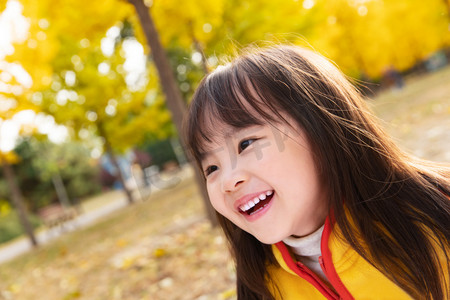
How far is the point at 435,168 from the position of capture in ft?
4.49

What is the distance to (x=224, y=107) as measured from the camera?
1194 millimetres

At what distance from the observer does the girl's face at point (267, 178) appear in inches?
43.3

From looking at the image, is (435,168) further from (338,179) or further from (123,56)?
(123,56)

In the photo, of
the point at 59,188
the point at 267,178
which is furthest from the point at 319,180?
the point at 59,188

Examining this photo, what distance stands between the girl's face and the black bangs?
0.03 metres

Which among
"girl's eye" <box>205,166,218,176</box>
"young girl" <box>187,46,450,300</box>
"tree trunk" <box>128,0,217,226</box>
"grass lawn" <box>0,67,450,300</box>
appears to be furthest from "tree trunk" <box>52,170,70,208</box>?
"young girl" <box>187,46,450,300</box>

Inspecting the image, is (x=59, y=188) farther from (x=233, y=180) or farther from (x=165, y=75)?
(x=233, y=180)

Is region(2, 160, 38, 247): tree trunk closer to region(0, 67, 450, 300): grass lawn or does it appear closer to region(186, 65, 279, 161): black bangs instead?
region(0, 67, 450, 300): grass lawn

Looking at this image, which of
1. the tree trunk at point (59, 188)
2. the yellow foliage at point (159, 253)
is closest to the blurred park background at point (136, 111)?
the yellow foliage at point (159, 253)

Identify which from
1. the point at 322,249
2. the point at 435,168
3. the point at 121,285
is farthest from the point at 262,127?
the point at 121,285

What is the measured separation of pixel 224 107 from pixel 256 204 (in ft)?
1.05

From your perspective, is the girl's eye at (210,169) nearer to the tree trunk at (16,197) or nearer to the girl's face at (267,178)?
the girl's face at (267,178)

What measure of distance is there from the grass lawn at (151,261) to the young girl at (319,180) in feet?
1.09

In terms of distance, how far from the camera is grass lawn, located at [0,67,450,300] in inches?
129
